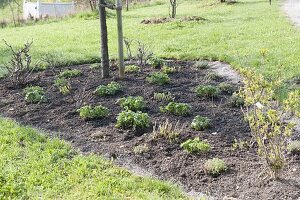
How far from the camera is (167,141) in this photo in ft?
16.3

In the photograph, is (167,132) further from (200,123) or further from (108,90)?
(108,90)

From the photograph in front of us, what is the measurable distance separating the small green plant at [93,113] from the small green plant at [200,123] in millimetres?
1178

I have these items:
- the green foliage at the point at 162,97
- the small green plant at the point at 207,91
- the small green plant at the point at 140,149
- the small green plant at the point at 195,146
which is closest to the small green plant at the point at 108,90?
the green foliage at the point at 162,97

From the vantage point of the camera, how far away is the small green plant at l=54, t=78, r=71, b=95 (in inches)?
273

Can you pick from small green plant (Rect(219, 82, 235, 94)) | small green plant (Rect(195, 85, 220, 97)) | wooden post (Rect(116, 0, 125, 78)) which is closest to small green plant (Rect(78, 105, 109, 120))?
small green plant (Rect(195, 85, 220, 97))

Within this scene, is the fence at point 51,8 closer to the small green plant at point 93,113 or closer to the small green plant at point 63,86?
the small green plant at point 63,86

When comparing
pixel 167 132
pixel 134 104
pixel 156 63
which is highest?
pixel 156 63

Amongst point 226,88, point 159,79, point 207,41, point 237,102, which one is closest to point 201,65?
point 159,79

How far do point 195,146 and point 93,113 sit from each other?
1617 mm

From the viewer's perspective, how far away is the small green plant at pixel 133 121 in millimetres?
5293

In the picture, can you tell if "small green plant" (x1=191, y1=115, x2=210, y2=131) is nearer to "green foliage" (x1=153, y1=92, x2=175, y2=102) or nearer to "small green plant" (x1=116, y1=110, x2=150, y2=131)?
"small green plant" (x1=116, y1=110, x2=150, y2=131)

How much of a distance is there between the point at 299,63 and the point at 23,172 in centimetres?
607

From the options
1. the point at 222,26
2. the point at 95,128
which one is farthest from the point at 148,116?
the point at 222,26

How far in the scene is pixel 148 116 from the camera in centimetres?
558
